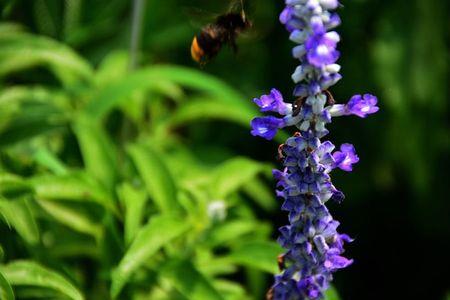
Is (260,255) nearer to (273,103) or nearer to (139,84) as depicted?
(139,84)

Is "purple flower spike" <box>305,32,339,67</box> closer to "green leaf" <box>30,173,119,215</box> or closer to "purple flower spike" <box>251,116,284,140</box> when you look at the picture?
"purple flower spike" <box>251,116,284,140</box>

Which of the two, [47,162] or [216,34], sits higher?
[216,34]

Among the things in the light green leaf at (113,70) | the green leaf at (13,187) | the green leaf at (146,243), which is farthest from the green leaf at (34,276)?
the light green leaf at (113,70)

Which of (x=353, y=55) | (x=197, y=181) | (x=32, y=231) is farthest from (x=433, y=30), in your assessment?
(x=32, y=231)

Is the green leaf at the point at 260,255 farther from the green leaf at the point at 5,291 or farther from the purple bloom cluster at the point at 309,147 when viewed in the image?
the green leaf at the point at 5,291

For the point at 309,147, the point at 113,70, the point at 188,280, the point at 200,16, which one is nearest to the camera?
the point at 309,147

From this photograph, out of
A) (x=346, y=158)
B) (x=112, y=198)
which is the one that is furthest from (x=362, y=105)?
(x=112, y=198)
